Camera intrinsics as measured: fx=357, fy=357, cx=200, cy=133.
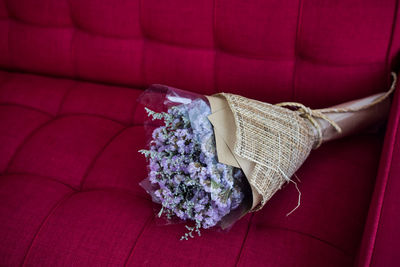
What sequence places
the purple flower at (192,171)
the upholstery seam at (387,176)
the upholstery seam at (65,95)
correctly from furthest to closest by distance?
the upholstery seam at (65,95)
the purple flower at (192,171)
the upholstery seam at (387,176)

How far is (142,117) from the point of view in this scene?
119 cm

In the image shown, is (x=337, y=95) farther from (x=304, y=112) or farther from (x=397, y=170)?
(x=397, y=170)

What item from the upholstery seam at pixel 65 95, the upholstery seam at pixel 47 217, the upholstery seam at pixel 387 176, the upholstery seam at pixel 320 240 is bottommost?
the upholstery seam at pixel 47 217

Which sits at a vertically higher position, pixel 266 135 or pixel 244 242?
pixel 266 135

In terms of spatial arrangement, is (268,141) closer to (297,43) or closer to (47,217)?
(297,43)

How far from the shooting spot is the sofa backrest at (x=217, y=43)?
3.00ft

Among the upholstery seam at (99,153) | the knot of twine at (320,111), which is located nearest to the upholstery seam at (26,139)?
the upholstery seam at (99,153)

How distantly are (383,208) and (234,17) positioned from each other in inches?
25.1

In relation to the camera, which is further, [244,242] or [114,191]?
[114,191]

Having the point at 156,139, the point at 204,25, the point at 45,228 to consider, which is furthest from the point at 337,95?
the point at 45,228

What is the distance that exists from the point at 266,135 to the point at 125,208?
39 cm

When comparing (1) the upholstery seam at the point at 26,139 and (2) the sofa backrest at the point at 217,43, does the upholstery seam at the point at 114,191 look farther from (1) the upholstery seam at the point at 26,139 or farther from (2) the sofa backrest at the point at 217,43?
(2) the sofa backrest at the point at 217,43

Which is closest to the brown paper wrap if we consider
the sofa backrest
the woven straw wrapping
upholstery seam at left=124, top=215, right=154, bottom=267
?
the woven straw wrapping

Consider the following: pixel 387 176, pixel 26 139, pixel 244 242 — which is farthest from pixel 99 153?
pixel 387 176
